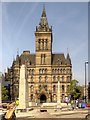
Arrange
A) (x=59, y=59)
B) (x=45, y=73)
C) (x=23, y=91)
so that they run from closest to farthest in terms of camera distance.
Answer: (x=23, y=91) → (x=45, y=73) → (x=59, y=59)

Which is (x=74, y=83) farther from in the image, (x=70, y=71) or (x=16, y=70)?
(x=16, y=70)

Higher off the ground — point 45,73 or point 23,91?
point 45,73

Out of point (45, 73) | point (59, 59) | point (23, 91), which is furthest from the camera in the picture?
point (59, 59)

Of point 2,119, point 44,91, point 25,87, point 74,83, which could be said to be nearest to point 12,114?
point 2,119

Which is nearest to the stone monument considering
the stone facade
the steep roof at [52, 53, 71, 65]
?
the stone facade

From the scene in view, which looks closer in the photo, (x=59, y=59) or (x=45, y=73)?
(x=45, y=73)

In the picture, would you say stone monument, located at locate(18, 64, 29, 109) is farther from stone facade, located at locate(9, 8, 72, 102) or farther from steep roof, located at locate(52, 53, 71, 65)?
steep roof, located at locate(52, 53, 71, 65)

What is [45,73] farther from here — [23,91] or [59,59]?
[23,91]

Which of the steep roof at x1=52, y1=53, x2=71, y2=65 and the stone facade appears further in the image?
the steep roof at x1=52, y1=53, x2=71, y2=65

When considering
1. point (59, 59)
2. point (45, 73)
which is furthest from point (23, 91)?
point (59, 59)

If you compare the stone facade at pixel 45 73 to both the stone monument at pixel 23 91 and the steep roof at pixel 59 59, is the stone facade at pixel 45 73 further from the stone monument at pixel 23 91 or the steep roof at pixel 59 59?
the stone monument at pixel 23 91

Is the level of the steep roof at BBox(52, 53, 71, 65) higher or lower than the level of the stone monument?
higher

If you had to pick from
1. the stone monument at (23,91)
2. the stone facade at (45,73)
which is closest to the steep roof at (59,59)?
the stone facade at (45,73)

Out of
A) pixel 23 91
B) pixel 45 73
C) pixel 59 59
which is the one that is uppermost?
pixel 59 59
